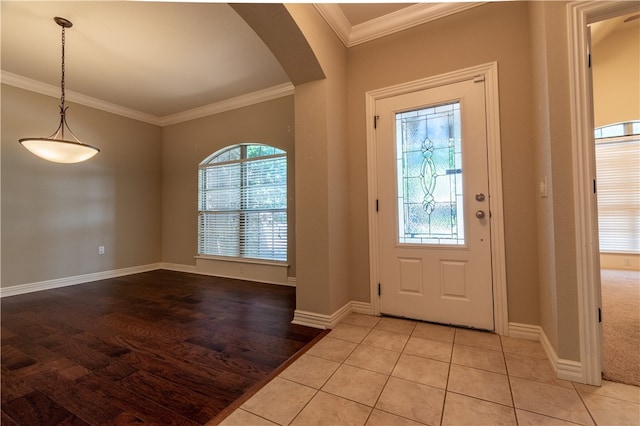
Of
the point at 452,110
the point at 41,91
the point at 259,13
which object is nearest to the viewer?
the point at 259,13

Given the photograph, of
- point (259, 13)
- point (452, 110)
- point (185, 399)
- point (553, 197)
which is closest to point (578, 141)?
point (553, 197)

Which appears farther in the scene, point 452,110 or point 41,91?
point 41,91

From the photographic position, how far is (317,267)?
2441 millimetres

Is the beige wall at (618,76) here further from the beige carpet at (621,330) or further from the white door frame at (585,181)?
the white door frame at (585,181)

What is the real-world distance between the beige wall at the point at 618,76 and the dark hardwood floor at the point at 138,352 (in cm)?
565

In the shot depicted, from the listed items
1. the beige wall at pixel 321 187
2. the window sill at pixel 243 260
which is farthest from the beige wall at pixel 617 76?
the window sill at pixel 243 260

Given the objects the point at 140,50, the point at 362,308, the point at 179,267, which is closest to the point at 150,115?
the point at 140,50

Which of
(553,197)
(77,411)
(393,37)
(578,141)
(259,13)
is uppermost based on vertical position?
(393,37)

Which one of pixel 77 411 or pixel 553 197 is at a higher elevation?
pixel 553 197

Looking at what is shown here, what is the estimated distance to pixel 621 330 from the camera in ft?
7.18

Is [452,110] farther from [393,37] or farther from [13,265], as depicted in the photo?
[13,265]

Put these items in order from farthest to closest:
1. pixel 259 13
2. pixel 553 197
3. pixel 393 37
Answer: pixel 393 37
pixel 259 13
pixel 553 197

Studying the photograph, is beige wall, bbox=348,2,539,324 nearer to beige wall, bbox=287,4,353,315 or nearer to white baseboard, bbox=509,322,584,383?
white baseboard, bbox=509,322,584,383

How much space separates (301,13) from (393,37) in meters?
1.03
